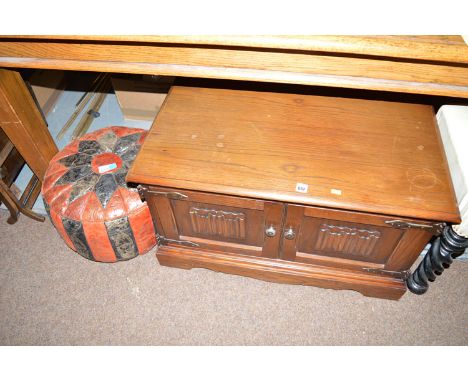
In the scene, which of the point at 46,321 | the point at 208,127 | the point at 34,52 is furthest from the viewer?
the point at 46,321

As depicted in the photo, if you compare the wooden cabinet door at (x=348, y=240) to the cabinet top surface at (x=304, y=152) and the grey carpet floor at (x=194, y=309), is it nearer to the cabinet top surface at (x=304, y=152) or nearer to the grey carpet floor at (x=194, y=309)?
the cabinet top surface at (x=304, y=152)

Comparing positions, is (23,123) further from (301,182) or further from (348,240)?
(348,240)

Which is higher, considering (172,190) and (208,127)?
(208,127)

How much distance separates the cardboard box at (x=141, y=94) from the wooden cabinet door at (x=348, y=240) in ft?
4.11

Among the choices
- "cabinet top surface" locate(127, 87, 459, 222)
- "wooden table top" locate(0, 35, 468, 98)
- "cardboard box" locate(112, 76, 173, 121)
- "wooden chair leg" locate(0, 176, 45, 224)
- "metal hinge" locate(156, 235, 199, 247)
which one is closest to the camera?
"wooden table top" locate(0, 35, 468, 98)

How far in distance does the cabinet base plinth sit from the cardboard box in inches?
39.9

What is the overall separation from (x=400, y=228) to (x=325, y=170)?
318 millimetres

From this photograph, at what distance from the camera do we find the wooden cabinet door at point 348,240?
1.23m

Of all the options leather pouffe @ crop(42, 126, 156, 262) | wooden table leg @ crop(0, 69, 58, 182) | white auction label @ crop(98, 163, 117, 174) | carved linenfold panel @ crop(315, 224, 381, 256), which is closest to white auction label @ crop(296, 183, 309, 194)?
carved linenfold panel @ crop(315, 224, 381, 256)

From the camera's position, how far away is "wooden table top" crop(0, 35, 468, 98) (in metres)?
0.96

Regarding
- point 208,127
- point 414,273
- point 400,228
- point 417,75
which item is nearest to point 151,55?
point 208,127

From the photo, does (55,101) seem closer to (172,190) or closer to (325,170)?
(172,190)

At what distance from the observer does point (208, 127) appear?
136 centimetres

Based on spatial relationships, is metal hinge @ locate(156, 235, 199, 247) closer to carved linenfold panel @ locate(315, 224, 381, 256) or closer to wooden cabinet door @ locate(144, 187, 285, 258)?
wooden cabinet door @ locate(144, 187, 285, 258)
